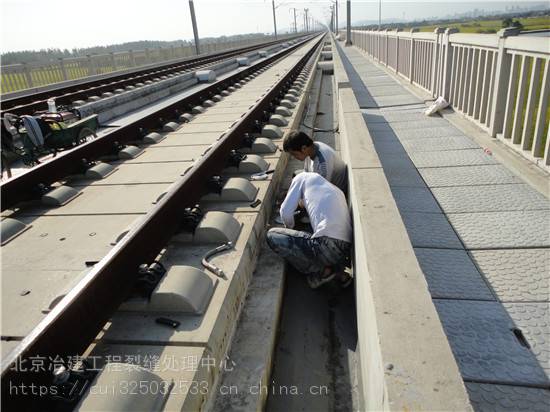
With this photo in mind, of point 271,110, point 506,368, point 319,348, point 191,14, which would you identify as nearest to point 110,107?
point 271,110

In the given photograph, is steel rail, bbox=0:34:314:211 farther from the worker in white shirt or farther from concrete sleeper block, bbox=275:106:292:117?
the worker in white shirt

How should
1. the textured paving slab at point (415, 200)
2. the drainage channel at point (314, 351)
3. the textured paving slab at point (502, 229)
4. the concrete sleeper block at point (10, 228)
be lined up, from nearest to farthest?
the drainage channel at point (314, 351), the textured paving slab at point (502, 229), the concrete sleeper block at point (10, 228), the textured paving slab at point (415, 200)

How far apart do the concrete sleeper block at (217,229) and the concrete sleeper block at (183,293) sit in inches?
26.3

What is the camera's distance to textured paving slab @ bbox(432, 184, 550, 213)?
4.11 metres

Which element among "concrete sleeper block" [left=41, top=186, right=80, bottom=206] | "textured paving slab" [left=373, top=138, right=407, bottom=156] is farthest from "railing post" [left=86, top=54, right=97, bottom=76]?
"textured paving slab" [left=373, top=138, right=407, bottom=156]

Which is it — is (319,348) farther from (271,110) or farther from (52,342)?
(271,110)

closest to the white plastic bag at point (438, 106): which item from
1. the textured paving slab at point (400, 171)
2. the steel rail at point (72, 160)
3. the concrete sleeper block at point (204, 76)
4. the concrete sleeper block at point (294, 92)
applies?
the textured paving slab at point (400, 171)

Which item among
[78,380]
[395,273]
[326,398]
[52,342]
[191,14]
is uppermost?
[191,14]

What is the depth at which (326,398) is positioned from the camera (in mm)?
2723

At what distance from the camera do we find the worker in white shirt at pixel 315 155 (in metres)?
4.46

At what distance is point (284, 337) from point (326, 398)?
25.2 inches

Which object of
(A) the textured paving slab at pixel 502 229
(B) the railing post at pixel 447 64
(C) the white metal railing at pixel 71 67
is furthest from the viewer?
(C) the white metal railing at pixel 71 67

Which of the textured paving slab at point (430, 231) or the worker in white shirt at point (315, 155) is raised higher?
the worker in white shirt at point (315, 155)

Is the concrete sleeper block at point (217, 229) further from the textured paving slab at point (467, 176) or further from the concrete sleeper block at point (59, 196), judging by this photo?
the textured paving slab at point (467, 176)
